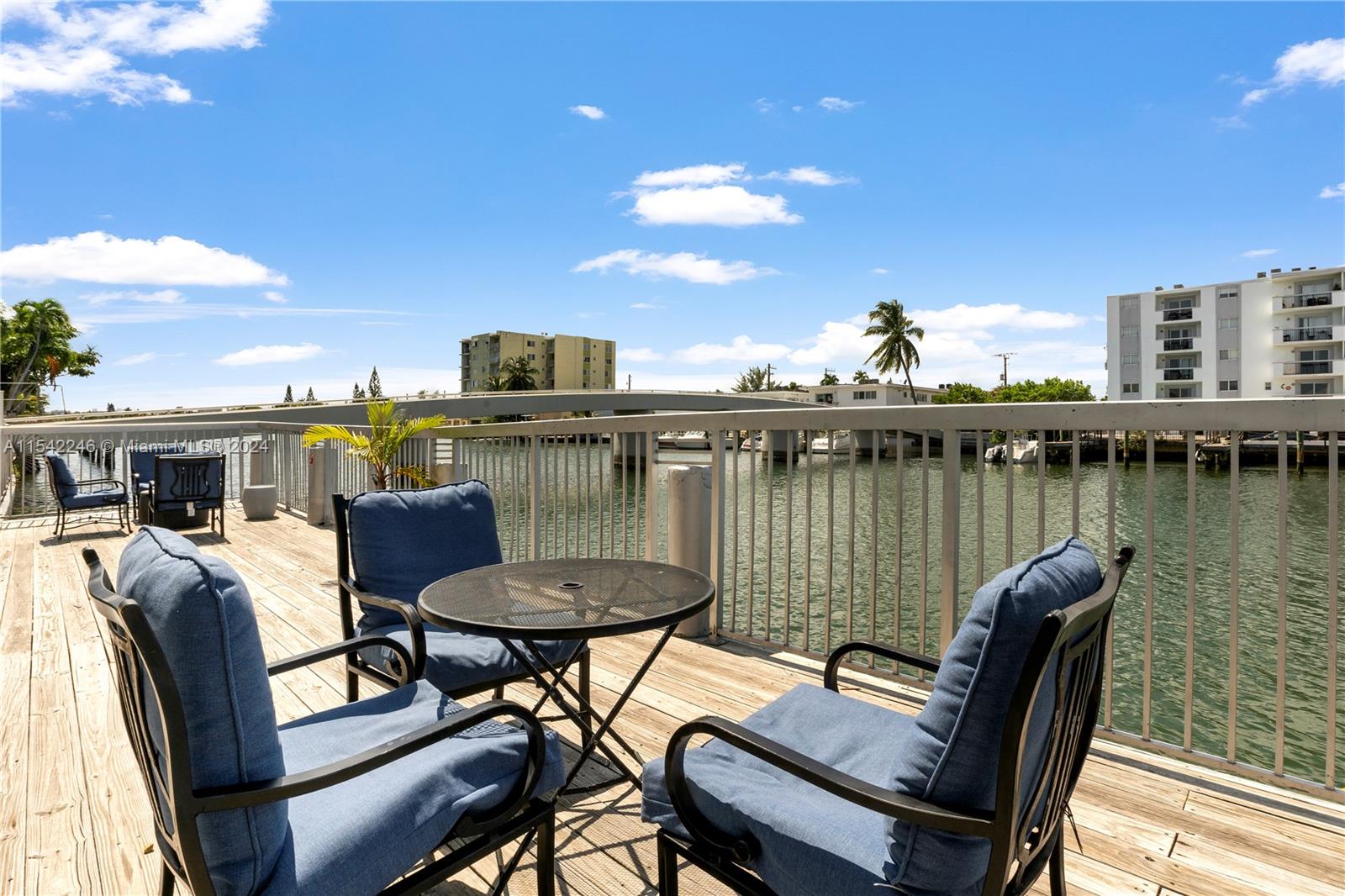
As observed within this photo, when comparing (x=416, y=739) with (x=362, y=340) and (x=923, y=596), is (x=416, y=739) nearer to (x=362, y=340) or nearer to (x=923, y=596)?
(x=923, y=596)

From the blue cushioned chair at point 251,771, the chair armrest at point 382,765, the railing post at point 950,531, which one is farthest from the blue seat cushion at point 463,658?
the railing post at point 950,531

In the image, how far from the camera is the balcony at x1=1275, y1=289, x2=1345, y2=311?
1916 inches

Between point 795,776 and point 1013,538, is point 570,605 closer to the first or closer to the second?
point 795,776

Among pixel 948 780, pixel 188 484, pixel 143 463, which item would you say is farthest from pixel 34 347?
pixel 948 780

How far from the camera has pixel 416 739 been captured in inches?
50.8

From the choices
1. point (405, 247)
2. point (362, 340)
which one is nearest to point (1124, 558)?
point (405, 247)

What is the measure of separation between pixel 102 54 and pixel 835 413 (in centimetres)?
1127

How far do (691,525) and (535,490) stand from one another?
148 cm

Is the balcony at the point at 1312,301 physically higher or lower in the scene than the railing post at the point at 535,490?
higher

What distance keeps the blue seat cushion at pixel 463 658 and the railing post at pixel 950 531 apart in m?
1.57

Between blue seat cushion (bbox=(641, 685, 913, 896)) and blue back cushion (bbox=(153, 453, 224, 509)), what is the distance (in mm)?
7842

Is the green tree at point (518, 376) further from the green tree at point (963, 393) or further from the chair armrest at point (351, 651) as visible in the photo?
the chair armrest at point (351, 651)

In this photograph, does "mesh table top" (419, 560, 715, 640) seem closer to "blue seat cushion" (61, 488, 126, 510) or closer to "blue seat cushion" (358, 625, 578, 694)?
"blue seat cushion" (358, 625, 578, 694)

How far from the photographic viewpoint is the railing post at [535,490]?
15.3 feet
